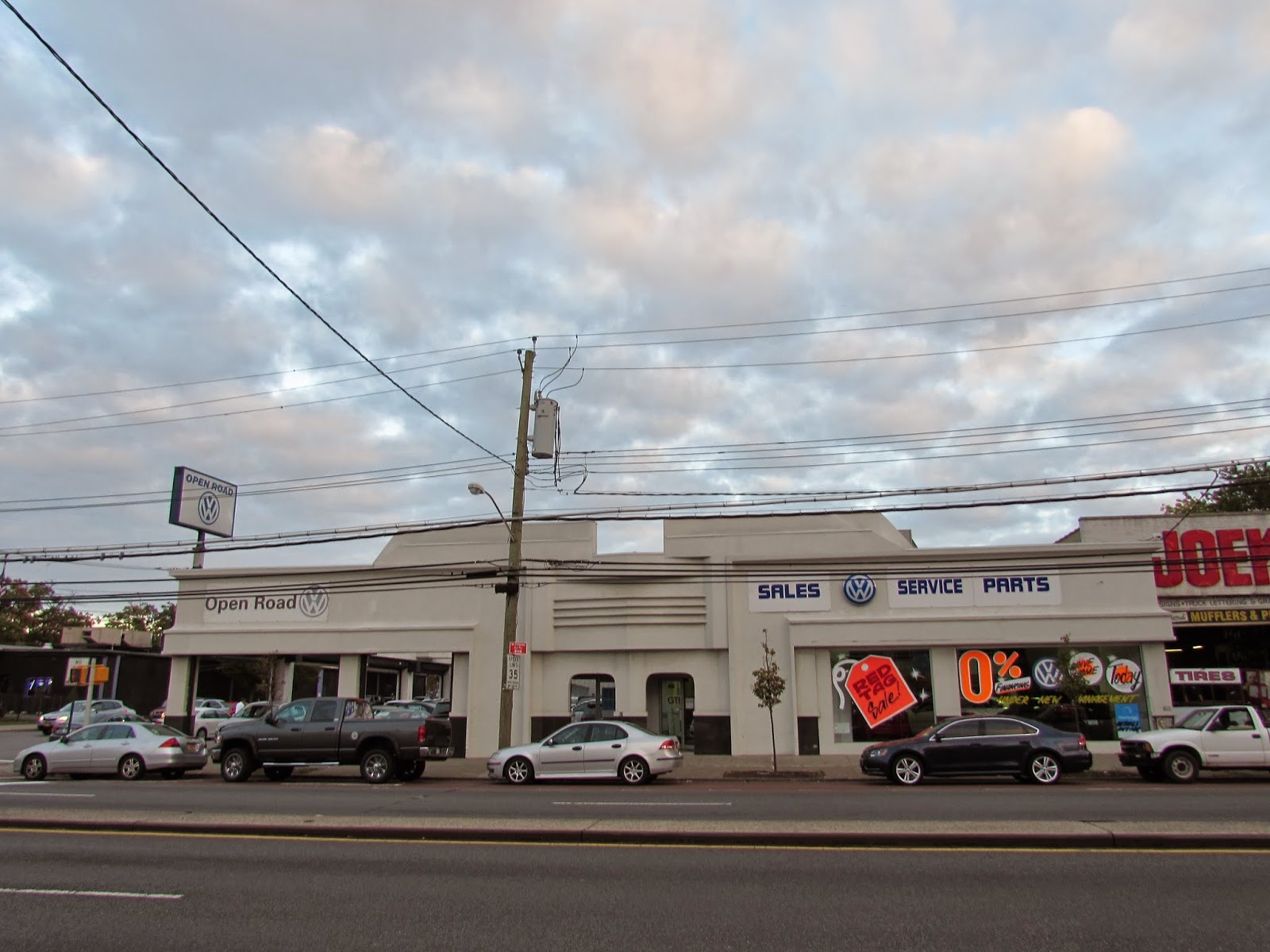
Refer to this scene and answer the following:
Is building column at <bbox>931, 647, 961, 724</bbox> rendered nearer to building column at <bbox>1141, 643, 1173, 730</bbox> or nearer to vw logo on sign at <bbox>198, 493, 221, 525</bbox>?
building column at <bbox>1141, 643, 1173, 730</bbox>

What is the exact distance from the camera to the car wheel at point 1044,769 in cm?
1823

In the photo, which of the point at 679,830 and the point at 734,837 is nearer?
the point at 734,837

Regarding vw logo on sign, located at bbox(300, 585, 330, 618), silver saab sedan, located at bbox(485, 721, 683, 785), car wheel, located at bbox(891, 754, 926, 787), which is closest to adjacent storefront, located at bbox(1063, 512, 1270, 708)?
car wheel, located at bbox(891, 754, 926, 787)

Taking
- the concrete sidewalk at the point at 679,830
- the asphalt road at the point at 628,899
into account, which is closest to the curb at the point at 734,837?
the concrete sidewalk at the point at 679,830

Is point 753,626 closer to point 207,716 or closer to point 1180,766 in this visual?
point 1180,766

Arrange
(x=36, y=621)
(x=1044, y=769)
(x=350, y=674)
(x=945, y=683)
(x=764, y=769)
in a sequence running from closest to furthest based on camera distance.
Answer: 1. (x=1044, y=769)
2. (x=764, y=769)
3. (x=945, y=683)
4. (x=350, y=674)
5. (x=36, y=621)

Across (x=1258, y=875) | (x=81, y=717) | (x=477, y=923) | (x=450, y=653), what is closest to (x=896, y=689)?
(x=450, y=653)

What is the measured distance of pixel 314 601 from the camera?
1163 inches

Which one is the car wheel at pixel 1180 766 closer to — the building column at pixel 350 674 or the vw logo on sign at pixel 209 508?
the building column at pixel 350 674

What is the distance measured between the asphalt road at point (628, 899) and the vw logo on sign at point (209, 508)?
89.5ft

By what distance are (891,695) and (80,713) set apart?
98.9ft

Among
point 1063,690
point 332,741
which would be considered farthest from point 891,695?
point 332,741

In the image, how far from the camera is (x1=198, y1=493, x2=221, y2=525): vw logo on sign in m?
35.8

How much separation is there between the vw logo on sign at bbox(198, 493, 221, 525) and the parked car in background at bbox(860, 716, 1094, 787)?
89.6ft
